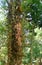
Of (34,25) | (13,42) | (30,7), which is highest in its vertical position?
(30,7)

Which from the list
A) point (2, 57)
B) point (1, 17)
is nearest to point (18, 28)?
point (1, 17)

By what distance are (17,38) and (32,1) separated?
1252 millimetres

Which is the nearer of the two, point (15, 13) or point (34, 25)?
point (15, 13)

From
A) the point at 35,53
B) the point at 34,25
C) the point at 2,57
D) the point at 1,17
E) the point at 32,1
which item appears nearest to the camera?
the point at 32,1

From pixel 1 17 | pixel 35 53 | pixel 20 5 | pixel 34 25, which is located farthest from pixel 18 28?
pixel 35 53

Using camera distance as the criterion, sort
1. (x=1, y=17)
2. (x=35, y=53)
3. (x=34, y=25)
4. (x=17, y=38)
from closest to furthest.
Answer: (x=17, y=38)
(x=34, y=25)
(x=1, y=17)
(x=35, y=53)

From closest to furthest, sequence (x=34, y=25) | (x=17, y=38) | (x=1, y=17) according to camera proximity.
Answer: (x=17, y=38)
(x=34, y=25)
(x=1, y=17)

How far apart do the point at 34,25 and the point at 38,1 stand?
108 cm

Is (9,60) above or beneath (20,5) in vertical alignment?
beneath

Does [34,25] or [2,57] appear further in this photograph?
[2,57]

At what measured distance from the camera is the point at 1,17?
10.6m

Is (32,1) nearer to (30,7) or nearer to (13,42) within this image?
(30,7)

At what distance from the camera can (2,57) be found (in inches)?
452

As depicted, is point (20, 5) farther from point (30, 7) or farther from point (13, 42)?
point (13, 42)
